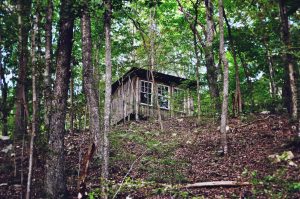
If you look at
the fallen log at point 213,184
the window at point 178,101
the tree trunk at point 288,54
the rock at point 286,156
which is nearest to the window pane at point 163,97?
the window at point 178,101

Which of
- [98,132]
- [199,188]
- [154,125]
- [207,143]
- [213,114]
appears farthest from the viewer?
[154,125]

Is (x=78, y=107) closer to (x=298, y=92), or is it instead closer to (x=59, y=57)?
(x=59, y=57)

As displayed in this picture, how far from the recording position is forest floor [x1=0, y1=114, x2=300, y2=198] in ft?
29.1

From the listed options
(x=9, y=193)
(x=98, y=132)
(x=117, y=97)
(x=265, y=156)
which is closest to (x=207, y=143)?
(x=265, y=156)

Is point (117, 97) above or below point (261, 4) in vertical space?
below

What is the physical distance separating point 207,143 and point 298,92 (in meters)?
4.25

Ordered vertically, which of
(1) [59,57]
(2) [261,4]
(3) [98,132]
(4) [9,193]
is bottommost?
(4) [9,193]

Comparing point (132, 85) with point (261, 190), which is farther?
point (132, 85)

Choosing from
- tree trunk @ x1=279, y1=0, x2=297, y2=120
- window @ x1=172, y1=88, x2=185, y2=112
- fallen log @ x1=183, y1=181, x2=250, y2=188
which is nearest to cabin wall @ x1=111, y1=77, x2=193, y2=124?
window @ x1=172, y1=88, x2=185, y2=112

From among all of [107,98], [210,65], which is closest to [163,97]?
[210,65]

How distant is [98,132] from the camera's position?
12227 mm

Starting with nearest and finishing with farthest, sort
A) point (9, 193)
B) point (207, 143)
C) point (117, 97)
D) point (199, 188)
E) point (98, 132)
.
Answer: point (199, 188) → point (9, 193) → point (98, 132) → point (207, 143) → point (117, 97)

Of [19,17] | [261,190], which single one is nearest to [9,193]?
[19,17]

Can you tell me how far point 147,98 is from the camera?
24.3 m
